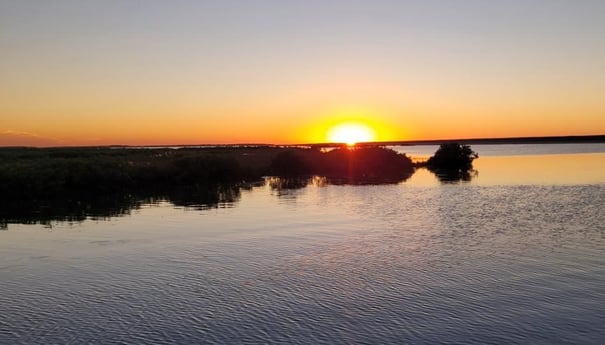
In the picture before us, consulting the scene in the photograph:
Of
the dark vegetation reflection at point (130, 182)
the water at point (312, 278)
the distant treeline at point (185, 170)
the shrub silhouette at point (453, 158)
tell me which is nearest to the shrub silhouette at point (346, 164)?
the distant treeline at point (185, 170)

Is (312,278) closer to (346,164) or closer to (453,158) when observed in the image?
(346,164)

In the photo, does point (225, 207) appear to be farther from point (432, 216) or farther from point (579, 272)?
point (579, 272)

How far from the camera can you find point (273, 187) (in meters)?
49.1

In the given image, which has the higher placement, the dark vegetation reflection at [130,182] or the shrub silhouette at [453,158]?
the shrub silhouette at [453,158]

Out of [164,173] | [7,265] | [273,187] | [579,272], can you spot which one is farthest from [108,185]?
[579,272]

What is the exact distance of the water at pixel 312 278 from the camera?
12297 mm

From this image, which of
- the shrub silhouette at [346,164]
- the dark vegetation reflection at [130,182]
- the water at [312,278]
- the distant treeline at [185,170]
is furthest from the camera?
the shrub silhouette at [346,164]

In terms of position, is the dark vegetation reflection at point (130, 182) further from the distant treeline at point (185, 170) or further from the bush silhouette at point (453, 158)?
the bush silhouette at point (453, 158)

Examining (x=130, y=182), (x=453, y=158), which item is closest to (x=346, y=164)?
(x=453, y=158)

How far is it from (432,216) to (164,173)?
31.0m

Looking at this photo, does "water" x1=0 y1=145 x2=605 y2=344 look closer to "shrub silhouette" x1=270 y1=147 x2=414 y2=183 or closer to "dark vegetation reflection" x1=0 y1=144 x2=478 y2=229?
"dark vegetation reflection" x1=0 y1=144 x2=478 y2=229

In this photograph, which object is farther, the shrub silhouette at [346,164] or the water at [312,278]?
the shrub silhouette at [346,164]

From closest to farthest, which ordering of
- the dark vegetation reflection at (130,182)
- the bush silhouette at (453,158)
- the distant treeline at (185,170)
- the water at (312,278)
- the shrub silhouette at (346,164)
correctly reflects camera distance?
the water at (312,278) < the dark vegetation reflection at (130,182) < the distant treeline at (185,170) < the shrub silhouette at (346,164) < the bush silhouette at (453,158)

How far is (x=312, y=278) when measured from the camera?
16703mm
